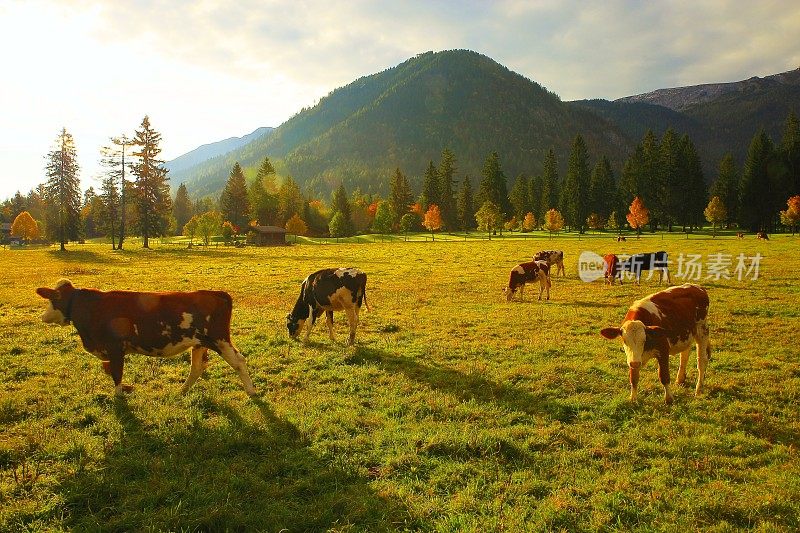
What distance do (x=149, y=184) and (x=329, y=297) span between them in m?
51.6

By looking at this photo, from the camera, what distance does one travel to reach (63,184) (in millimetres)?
50094

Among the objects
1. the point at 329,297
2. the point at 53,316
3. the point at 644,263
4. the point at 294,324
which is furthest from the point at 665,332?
the point at 644,263

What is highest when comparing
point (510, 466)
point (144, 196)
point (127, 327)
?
point (144, 196)

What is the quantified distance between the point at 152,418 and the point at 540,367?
8.01 metres

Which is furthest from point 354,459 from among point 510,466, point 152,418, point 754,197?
point 754,197

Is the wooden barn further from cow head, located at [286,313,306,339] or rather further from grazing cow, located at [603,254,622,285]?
cow head, located at [286,313,306,339]

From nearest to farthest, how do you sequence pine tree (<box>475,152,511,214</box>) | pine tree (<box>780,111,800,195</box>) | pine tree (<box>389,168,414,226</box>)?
pine tree (<box>780,111,800,195</box>)
pine tree (<box>475,152,511,214</box>)
pine tree (<box>389,168,414,226</box>)

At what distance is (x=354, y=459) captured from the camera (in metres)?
5.99

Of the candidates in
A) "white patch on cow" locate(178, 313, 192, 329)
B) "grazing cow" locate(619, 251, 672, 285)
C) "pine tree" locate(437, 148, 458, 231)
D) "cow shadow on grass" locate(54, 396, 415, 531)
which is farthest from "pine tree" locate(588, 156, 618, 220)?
"cow shadow on grass" locate(54, 396, 415, 531)

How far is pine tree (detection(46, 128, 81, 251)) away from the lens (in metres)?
49.5

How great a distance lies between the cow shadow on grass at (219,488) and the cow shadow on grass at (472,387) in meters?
3.41

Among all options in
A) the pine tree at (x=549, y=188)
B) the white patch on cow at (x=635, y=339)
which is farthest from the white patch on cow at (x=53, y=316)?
the pine tree at (x=549, y=188)

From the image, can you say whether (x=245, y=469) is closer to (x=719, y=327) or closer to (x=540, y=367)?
(x=540, y=367)

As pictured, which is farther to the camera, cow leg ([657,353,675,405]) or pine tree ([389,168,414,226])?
pine tree ([389,168,414,226])
